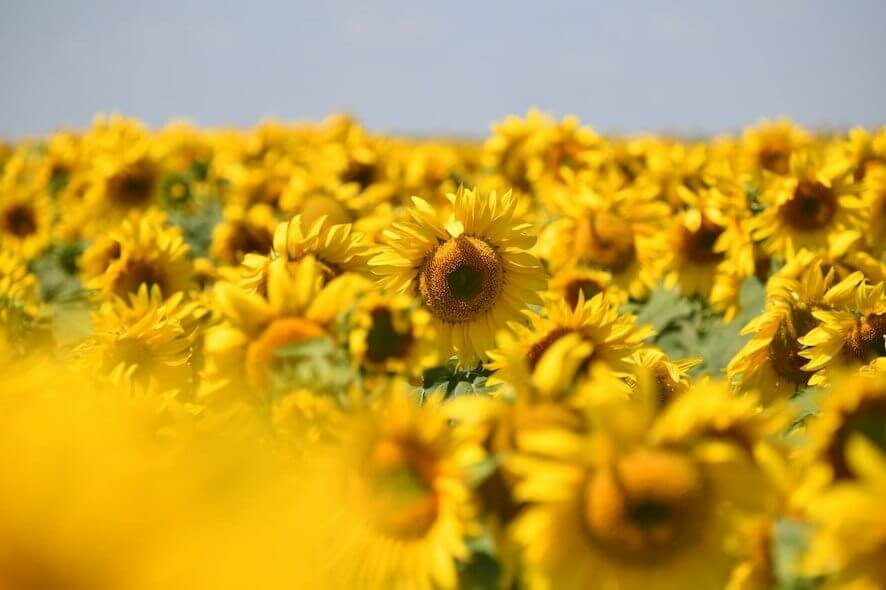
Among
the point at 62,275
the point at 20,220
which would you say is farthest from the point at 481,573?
the point at 20,220

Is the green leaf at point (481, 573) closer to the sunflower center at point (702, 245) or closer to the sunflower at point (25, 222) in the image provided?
the sunflower center at point (702, 245)

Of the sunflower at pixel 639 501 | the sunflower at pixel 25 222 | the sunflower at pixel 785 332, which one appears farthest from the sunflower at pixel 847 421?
the sunflower at pixel 25 222

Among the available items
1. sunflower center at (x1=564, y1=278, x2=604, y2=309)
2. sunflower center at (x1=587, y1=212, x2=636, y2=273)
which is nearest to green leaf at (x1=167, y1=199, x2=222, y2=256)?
sunflower center at (x1=587, y1=212, x2=636, y2=273)

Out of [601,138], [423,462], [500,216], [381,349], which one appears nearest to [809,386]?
[500,216]

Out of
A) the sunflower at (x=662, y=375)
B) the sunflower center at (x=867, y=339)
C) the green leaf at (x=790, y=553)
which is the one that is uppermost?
the green leaf at (x=790, y=553)

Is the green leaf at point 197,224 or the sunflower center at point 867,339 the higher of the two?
the sunflower center at point 867,339

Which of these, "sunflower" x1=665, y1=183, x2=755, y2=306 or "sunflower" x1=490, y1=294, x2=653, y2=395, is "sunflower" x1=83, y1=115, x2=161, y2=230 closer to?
"sunflower" x1=665, y1=183, x2=755, y2=306

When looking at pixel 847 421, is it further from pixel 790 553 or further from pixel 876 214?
pixel 876 214

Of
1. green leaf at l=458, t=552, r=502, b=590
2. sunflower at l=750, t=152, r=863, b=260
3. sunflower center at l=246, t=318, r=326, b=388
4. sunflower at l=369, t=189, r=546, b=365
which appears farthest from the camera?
sunflower at l=750, t=152, r=863, b=260
